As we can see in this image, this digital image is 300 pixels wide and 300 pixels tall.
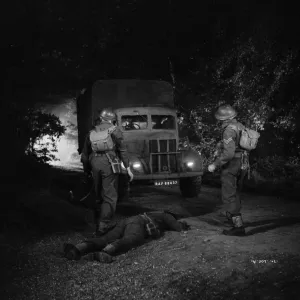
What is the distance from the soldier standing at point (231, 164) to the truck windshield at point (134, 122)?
14.9 ft

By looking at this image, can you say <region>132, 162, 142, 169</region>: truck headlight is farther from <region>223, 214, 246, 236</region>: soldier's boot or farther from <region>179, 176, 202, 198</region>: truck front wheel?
<region>223, 214, 246, 236</region>: soldier's boot

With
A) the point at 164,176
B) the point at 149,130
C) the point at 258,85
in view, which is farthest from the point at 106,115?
the point at 258,85

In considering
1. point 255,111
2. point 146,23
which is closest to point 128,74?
point 146,23

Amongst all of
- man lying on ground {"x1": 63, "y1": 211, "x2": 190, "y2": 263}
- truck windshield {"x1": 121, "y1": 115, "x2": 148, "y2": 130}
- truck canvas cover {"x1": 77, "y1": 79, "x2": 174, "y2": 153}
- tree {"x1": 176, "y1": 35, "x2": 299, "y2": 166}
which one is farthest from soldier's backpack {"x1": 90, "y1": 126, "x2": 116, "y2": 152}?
tree {"x1": 176, "y1": 35, "x2": 299, "y2": 166}

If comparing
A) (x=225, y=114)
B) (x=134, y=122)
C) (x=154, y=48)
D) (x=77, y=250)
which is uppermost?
(x=154, y=48)

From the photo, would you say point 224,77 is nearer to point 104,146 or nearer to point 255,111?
point 255,111

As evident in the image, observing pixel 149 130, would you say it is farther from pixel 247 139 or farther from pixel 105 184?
pixel 247 139

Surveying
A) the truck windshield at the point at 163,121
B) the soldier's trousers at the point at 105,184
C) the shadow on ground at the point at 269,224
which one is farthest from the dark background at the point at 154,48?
the shadow on ground at the point at 269,224

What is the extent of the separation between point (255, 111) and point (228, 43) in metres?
2.95

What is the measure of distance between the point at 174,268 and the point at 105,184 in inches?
76.3

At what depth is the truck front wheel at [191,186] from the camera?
29.1 feet

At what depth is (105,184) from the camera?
5.22 metres

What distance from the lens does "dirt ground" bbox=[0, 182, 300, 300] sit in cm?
306

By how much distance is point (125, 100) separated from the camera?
9781 mm
